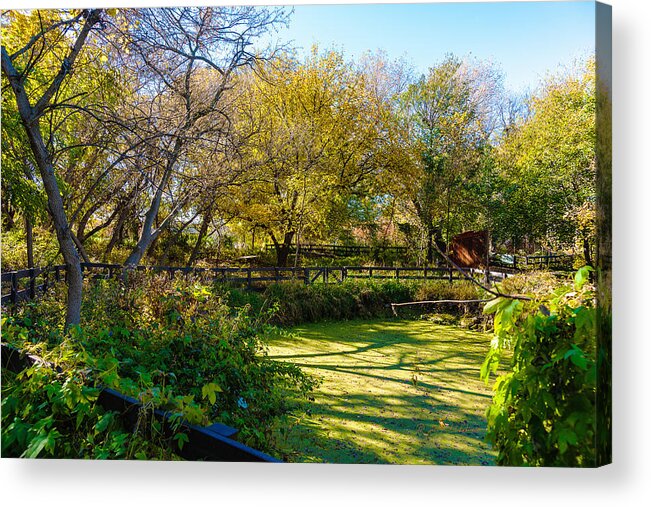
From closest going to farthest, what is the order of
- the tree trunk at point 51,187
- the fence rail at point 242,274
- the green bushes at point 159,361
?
the green bushes at point 159,361, the tree trunk at point 51,187, the fence rail at point 242,274

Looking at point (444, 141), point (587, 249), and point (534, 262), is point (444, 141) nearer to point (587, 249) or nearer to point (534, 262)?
point (534, 262)

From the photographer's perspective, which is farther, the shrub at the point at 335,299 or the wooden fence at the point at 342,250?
the shrub at the point at 335,299

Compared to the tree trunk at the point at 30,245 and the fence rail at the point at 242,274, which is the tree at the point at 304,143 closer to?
the fence rail at the point at 242,274

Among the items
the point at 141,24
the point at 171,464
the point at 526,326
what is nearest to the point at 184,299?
the point at 171,464

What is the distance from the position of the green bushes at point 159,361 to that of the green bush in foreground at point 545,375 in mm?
1155

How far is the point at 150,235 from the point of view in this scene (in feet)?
16.0

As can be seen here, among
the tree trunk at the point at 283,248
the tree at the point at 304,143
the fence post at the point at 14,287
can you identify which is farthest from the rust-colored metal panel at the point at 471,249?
the fence post at the point at 14,287

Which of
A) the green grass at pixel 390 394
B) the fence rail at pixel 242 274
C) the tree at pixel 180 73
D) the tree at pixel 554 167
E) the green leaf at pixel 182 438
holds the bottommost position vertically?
the green grass at pixel 390 394

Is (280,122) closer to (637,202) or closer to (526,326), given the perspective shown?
(637,202)

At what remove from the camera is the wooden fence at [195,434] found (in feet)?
5.37

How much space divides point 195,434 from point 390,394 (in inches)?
73.8

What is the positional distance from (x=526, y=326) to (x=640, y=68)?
1.89 meters

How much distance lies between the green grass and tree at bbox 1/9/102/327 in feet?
5.45

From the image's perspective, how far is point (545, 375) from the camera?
65.5 inches
